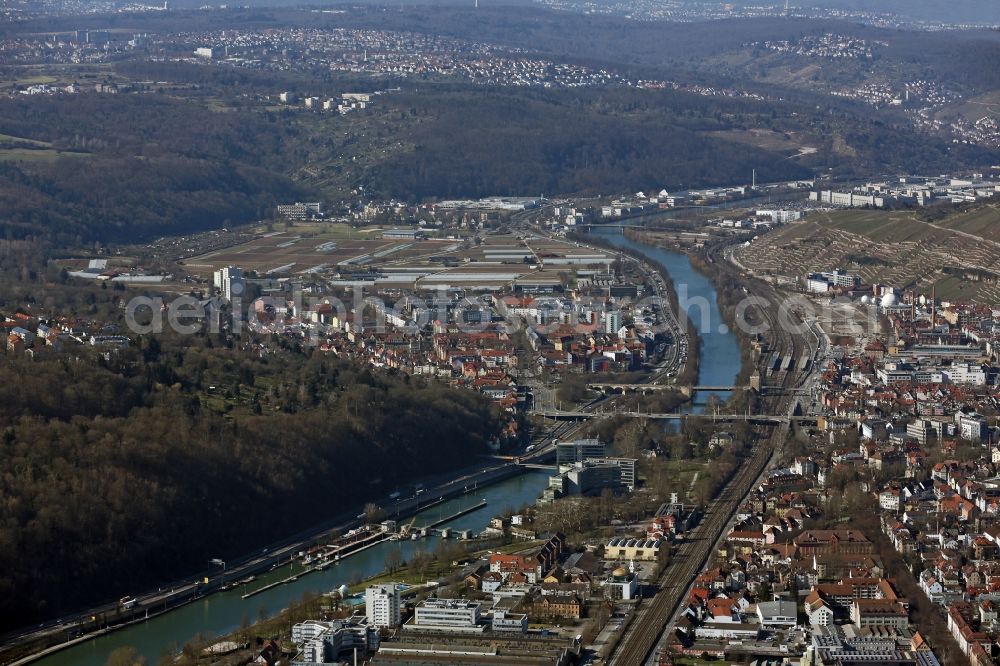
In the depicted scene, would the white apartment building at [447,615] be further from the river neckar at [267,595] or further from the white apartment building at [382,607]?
the river neckar at [267,595]

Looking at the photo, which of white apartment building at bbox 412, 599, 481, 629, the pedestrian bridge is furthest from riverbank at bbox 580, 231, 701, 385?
white apartment building at bbox 412, 599, 481, 629

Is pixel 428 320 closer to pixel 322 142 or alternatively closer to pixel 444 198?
pixel 444 198

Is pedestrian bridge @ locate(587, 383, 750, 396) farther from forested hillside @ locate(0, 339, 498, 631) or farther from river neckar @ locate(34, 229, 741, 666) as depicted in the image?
river neckar @ locate(34, 229, 741, 666)

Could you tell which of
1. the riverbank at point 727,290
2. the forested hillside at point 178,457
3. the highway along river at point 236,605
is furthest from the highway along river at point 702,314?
the highway along river at point 236,605

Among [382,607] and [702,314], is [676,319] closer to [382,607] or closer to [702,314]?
[702,314]

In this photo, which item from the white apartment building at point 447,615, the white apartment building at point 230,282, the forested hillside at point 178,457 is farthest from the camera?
the white apartment building at point 230,282

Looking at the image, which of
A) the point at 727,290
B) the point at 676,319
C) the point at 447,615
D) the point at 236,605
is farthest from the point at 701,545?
the point at 727,290
